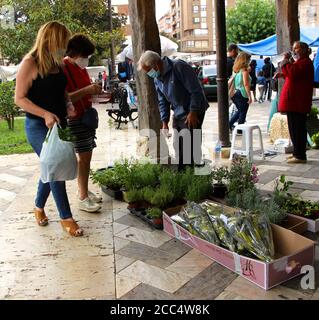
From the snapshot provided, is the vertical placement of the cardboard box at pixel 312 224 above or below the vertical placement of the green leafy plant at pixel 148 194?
below

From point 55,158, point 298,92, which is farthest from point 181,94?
point 298,92

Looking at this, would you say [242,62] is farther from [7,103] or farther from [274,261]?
[7,103]

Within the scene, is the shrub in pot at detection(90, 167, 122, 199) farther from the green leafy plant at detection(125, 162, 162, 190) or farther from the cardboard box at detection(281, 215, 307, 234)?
the cardboard box at detection(281, 215, 307, 234)

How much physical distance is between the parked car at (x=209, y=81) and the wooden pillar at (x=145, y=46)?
11.7 meters

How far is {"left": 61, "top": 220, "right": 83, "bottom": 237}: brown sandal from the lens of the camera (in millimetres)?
3538

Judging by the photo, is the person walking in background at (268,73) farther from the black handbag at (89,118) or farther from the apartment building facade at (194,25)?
the apartment building facade at (194,25)

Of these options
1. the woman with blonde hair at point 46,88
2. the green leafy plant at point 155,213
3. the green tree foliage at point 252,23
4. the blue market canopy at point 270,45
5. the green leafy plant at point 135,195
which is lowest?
the green leafy plant at point 155,213

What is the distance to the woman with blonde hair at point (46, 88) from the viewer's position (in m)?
3.29

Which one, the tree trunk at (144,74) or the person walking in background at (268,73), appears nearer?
the tree trunk at (144,74)

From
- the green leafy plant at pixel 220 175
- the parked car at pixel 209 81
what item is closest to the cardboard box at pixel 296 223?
the green leafy plant at pixel 220 175

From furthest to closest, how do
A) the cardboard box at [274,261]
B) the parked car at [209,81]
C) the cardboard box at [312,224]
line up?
the parked car at [209,81] → the cardboard box at [312,224] → the cardboard box at [274,261]

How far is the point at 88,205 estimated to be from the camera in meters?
4.14

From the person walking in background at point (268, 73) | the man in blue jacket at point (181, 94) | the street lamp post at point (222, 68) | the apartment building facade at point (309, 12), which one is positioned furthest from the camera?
the apartment building facade at point (309, 12)

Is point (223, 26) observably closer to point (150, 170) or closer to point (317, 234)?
point (150, 170)
